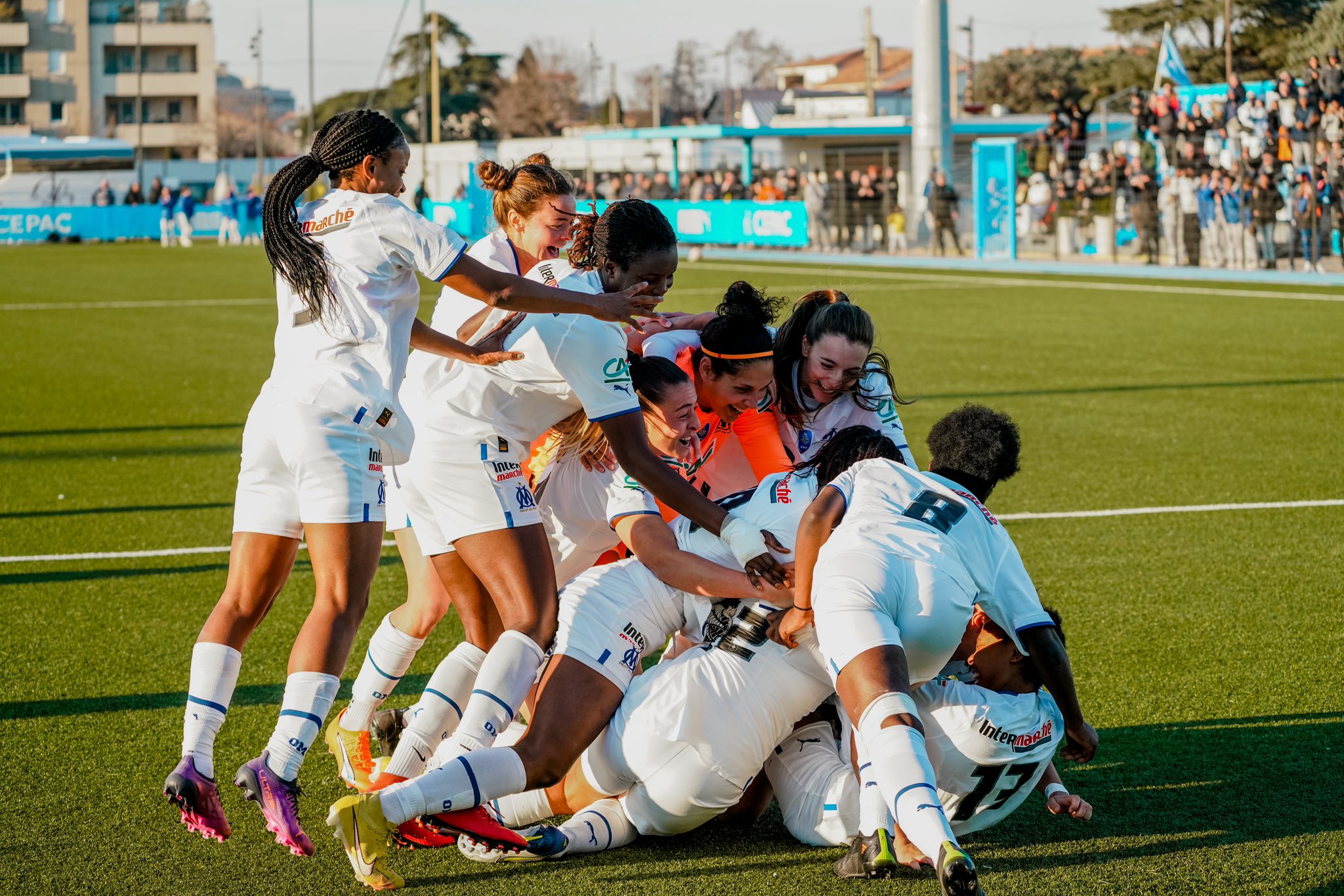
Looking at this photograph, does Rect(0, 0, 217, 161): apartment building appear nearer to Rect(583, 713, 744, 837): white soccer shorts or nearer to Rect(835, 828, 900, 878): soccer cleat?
Rect(583, 713, 744, 837): white soccer shorts

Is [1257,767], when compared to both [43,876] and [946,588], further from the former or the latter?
[43,876]

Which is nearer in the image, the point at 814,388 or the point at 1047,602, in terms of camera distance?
the point at 814,388

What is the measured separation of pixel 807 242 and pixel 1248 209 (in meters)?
12.4

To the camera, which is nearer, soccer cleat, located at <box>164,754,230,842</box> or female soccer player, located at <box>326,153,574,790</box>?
→ soccer cleat, located at <box>164,754,230,842</box>

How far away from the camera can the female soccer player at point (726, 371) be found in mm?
4719

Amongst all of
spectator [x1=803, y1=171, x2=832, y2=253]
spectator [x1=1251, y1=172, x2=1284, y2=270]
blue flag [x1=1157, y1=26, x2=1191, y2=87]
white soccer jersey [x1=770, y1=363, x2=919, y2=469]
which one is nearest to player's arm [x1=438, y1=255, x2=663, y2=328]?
white soccer jersey [x1=770, y1=363, x2=919, y2=469]

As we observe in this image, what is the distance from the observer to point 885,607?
3.66 metres

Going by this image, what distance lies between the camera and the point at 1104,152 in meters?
29.2

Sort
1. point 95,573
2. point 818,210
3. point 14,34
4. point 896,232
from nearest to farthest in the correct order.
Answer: point 95,573 → point 896,232 → point 818,210 → point 14,34

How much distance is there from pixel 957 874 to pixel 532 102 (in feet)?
307

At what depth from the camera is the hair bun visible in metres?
4.68

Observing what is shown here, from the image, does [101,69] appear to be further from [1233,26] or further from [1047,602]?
[1047,602]

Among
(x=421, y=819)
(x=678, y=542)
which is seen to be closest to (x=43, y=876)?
(x=421, y=819)

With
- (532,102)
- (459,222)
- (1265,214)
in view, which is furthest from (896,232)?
(532,102)
